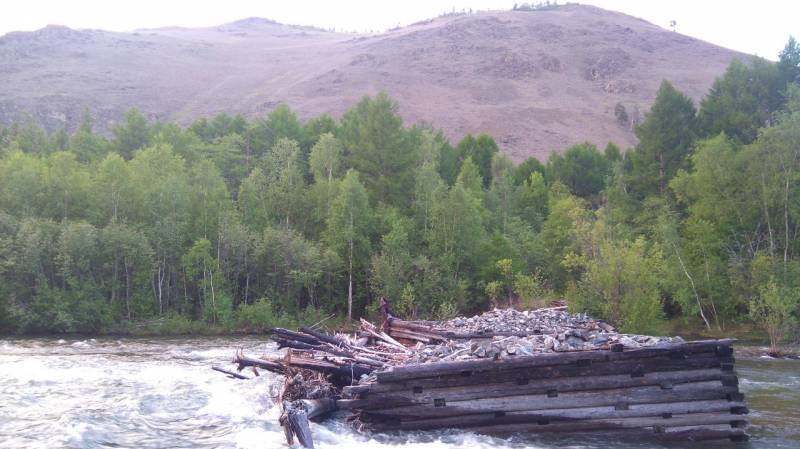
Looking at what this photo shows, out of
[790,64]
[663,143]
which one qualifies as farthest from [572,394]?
[790,64]

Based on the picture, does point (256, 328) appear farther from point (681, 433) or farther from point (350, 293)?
point (681, 433)

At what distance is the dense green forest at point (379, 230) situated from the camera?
1791 inches

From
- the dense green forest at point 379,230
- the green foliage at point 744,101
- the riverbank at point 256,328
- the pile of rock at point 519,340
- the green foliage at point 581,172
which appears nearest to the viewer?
the pile of rock at point 519,340

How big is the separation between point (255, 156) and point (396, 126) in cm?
1730

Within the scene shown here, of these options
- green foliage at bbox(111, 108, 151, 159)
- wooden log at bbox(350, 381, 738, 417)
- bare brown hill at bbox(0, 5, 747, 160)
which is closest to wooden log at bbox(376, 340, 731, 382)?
wooden log at bbox(350, 381, 738, 417)

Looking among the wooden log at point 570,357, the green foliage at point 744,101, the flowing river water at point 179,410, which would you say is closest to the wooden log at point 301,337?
the flowing river water at point 179,410

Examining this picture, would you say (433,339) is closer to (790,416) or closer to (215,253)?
(790,416)

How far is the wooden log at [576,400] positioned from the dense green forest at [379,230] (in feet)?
79.6

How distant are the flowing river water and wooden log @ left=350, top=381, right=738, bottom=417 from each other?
575mm

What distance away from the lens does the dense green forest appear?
4550 cm

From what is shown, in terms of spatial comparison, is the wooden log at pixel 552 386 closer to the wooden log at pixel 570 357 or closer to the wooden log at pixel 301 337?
the wooden log at pixel 570 357

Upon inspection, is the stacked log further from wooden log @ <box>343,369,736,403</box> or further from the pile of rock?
the pile of rock

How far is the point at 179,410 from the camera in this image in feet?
61.9

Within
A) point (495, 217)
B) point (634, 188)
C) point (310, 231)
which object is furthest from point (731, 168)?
point (310, 231)
